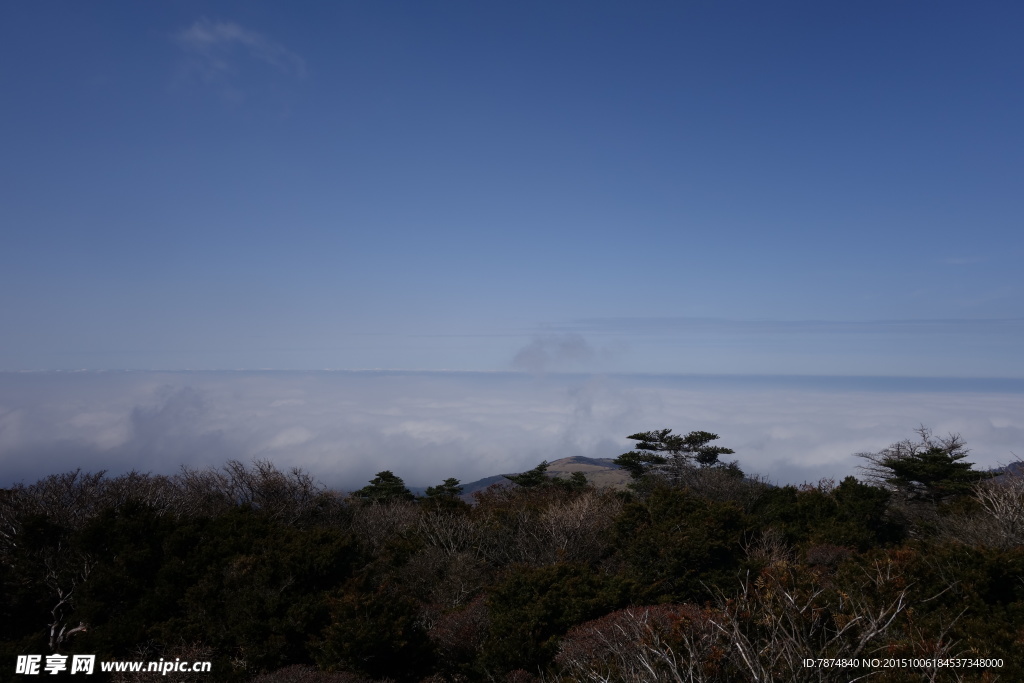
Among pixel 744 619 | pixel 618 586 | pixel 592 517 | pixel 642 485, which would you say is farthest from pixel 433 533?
pixel 642 485

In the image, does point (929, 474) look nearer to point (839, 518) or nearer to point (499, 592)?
point (839, 518)

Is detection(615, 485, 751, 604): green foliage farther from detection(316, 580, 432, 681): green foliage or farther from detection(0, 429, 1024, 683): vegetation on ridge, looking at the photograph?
detection(316, 580, 432, 681): green foliage

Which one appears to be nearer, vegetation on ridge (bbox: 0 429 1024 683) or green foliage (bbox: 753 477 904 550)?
vegetation on ridge (bbox: 0 429 1024 683)

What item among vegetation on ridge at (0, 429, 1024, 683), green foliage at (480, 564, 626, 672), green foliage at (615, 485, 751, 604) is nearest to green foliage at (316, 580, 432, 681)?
vegetation on ridge at (0, 429, 1024, 683)

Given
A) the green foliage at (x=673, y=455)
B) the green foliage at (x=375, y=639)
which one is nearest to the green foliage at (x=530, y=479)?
the green foliage at (x=673, y=455)

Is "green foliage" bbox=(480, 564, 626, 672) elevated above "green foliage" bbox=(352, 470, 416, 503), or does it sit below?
above

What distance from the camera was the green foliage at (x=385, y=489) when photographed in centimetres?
3881

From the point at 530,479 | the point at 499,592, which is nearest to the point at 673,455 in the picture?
the point at 530,479

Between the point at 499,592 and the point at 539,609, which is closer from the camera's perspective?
the point at 539,609

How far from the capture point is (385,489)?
136ft

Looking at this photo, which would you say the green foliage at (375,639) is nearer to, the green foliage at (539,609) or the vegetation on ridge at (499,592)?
the vegetation on ridge at (499,592)

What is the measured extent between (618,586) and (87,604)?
1288 centimetres

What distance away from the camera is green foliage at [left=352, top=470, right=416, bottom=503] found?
127 ft

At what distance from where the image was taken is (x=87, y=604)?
43.2ft
